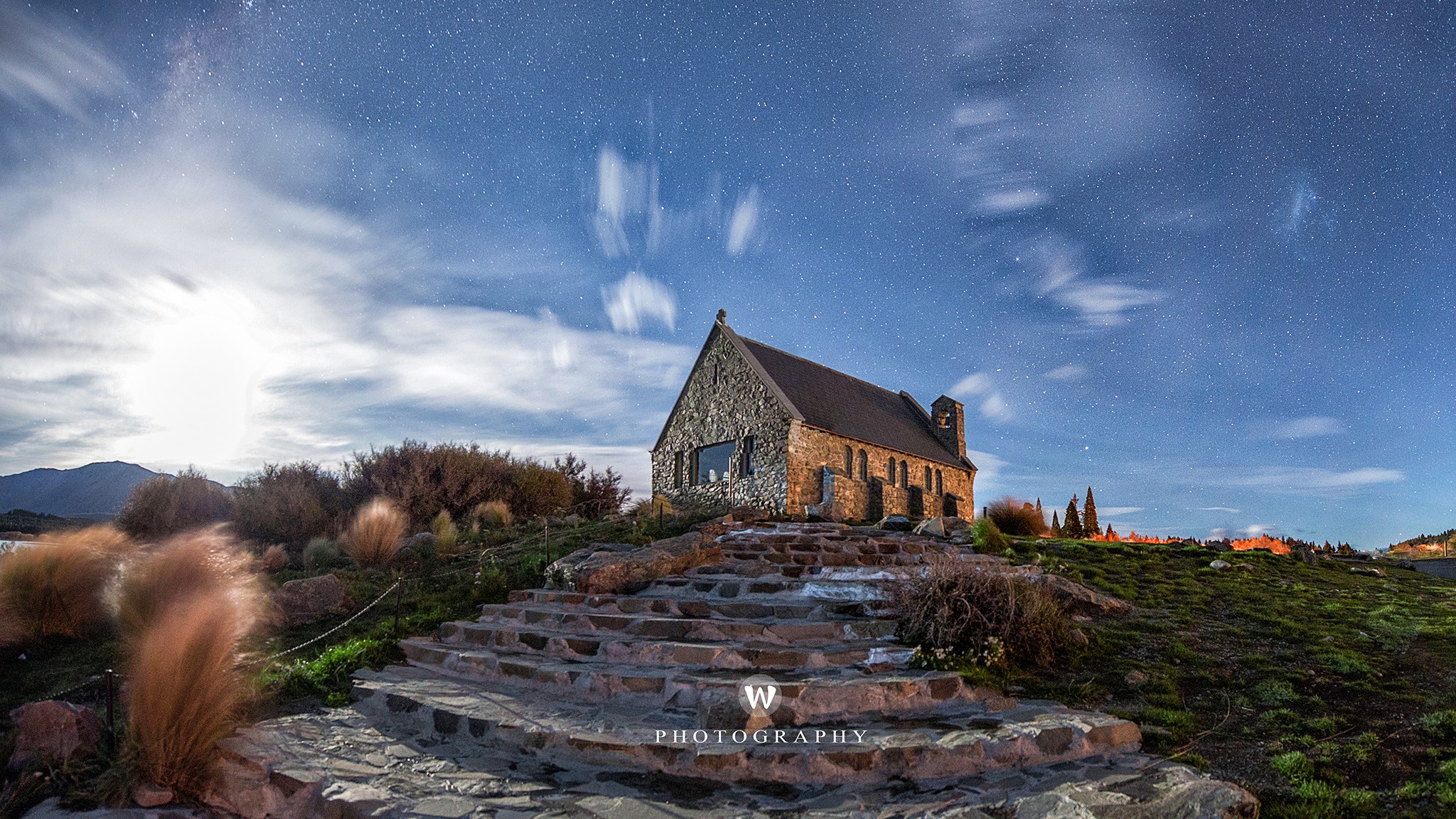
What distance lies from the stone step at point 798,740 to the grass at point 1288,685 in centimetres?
65

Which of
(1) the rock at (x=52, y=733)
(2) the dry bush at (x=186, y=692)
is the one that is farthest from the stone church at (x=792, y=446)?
(1) the rock at (x=52, y=733)

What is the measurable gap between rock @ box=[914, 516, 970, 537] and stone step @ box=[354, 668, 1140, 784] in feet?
31.2

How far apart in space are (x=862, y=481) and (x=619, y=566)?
1545 centimetres

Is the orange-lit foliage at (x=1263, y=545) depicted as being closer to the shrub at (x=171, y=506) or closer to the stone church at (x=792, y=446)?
the stone church at (x=792, y=446)

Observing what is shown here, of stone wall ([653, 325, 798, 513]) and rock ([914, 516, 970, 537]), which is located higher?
stone wall ([653, 325, 798, 513])

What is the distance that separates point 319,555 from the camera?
41.6ft

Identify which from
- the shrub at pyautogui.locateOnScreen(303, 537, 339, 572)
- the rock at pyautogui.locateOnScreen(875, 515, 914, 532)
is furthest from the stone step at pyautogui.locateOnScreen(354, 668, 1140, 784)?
→ the rock at pyautogui.locateOnScreen(875, 515, 914, 532)

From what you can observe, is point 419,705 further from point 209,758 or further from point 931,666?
point 931,666

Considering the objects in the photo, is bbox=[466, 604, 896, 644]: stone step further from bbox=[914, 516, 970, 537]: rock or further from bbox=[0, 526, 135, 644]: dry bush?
bbox=[914, 516, 970, 537]: rock

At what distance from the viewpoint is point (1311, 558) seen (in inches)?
550

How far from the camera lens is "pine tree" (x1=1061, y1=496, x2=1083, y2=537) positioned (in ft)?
73.7

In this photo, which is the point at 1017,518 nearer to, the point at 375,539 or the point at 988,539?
the point at 988,539

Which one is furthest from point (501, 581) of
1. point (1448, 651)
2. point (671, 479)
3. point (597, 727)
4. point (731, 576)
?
point (671, 479)

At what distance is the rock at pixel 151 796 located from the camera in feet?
14.1
